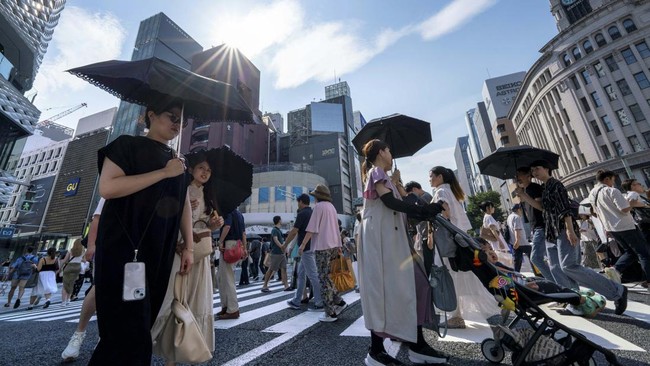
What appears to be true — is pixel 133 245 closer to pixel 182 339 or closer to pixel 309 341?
pixel 182 339

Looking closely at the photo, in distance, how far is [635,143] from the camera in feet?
105

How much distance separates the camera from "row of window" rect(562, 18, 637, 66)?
33531 mm

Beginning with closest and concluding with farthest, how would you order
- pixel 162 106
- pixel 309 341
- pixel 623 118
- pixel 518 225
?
pixel 162 106 < pixel 309 341 < pixel 518 225 < pixel 623 118

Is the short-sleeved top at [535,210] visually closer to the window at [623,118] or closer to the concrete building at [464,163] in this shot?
the window at [623,118]

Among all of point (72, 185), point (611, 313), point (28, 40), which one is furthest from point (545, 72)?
point (72, 185)

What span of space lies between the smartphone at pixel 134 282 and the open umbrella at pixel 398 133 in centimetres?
297

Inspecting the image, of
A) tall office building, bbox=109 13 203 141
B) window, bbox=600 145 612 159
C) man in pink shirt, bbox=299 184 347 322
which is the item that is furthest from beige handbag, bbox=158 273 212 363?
tall office building, bbox=109 13 203 141

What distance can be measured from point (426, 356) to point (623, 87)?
4898 cm

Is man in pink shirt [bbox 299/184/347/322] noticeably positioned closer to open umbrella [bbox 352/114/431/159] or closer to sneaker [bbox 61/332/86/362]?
open umbrella [bbox 352/114/431/159]

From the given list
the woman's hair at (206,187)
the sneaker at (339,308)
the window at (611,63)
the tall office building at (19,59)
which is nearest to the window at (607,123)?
the window at (611,63)

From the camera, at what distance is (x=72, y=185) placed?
65.4 m

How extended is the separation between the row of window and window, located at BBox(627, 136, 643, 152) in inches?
489

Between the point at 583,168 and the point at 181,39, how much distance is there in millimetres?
96447

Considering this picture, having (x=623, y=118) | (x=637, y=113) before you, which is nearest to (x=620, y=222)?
(x=637, y=113)
